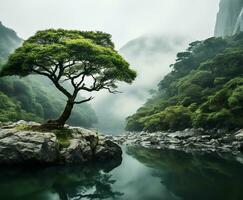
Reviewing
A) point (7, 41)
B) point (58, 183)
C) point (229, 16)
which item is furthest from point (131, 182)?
point (7, 41)

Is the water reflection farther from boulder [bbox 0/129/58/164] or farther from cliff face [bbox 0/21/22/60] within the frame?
cliff face [bbox 0/21/22/60]

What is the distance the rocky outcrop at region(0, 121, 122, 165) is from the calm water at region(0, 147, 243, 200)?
1.32 metres

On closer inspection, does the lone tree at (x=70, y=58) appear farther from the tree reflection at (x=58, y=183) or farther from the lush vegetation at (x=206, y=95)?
the lush vegetation at (x=206, y=95)

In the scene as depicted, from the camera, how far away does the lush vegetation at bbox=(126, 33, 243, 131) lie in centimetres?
4303

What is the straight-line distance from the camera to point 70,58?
83.0ft

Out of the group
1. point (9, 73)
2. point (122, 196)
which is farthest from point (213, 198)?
point (9, 73)

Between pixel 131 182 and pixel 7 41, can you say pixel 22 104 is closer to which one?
pixel 131 182

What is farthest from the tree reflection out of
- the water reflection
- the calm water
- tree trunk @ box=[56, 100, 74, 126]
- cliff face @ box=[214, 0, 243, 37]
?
cliff face @ box=[214, 0, 243, 37]

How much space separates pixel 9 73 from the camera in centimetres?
2761

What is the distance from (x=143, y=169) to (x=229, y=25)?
167147mm

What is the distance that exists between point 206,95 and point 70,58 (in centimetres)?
4129

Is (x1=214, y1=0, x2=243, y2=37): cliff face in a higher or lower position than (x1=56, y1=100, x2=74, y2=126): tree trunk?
higher

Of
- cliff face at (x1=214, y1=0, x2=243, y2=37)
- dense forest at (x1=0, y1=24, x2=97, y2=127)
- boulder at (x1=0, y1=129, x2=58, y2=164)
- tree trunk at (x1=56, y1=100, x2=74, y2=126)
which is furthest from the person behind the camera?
cliff face at (x1=214, y1=0, x2=243, y2=37)

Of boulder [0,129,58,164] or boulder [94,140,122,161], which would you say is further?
boulder [94,140,122,161]
